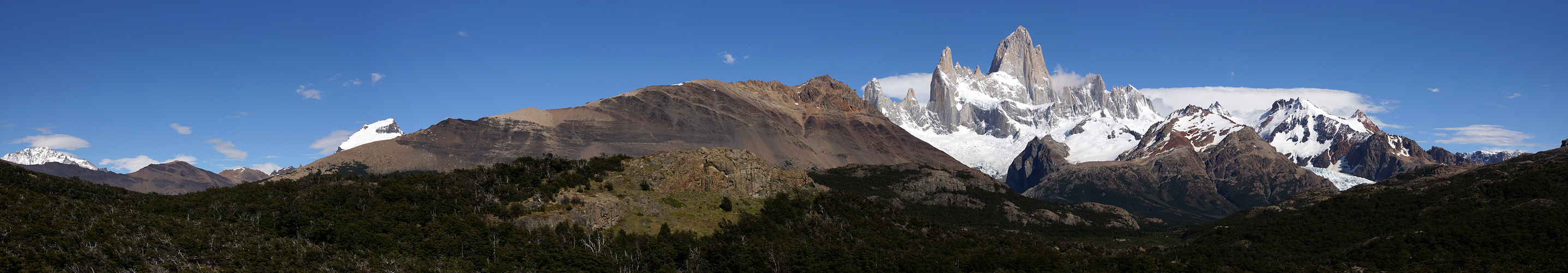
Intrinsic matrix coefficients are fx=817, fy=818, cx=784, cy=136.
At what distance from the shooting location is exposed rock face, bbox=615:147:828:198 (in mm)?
165750

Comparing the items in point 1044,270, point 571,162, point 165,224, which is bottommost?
point 1044,270

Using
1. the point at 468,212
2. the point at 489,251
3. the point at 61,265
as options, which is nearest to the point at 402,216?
the point at 468,212

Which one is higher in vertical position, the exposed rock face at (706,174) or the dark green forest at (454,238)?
the exposed rock face at (706,174)

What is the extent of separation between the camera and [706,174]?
170750mm

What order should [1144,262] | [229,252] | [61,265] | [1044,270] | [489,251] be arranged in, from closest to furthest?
[61,265], [229,252], [489,251], [1044,270], [1144,262]

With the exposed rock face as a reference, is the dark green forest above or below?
below

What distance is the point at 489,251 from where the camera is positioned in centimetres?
13562

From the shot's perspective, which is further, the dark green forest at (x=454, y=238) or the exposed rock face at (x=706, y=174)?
the exposed rock face at (x=706, y=174)

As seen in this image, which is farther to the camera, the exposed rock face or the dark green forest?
the exposed rock face

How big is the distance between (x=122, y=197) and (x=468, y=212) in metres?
70.5

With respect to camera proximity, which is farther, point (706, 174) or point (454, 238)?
point (706, 174)

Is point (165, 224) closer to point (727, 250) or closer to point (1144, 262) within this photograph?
point (727, 250)

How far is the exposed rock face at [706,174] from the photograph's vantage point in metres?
166

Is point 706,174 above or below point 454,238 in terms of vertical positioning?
above
